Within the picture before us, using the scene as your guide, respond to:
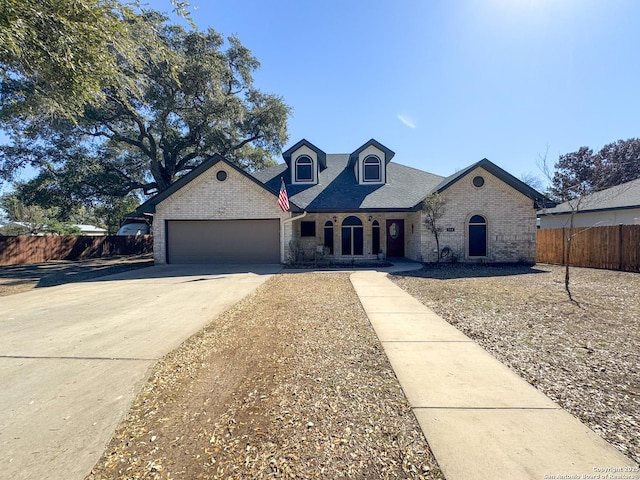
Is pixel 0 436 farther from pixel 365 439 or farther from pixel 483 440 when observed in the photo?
pixel 483 440

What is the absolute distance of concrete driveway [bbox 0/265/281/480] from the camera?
245 cm

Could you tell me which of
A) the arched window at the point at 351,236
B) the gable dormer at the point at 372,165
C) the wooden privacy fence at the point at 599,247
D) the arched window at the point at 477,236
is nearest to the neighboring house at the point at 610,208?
the wooden privacy fence at the point at 599,247

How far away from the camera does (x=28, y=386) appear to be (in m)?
3.42

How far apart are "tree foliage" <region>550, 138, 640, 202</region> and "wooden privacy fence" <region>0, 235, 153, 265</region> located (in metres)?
40.8

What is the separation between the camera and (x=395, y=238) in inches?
729

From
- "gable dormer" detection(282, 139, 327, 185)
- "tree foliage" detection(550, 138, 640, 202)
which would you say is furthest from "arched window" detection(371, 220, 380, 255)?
"tree foliage" detection(550, 138, 640, 202)

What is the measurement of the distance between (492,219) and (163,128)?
2041cm

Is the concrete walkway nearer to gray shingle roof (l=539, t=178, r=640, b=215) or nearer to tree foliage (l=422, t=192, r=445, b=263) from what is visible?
tree foliage (l=422, t=192, r=445, b=263)

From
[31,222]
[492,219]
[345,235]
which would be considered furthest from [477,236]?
[31,222]

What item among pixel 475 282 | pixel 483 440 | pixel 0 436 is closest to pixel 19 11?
pixel 0 436

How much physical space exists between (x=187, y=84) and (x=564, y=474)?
881 inches

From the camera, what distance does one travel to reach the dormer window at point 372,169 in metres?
18.2

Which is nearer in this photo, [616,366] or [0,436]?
[0,436]

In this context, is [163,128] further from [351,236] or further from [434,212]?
[434,212]
